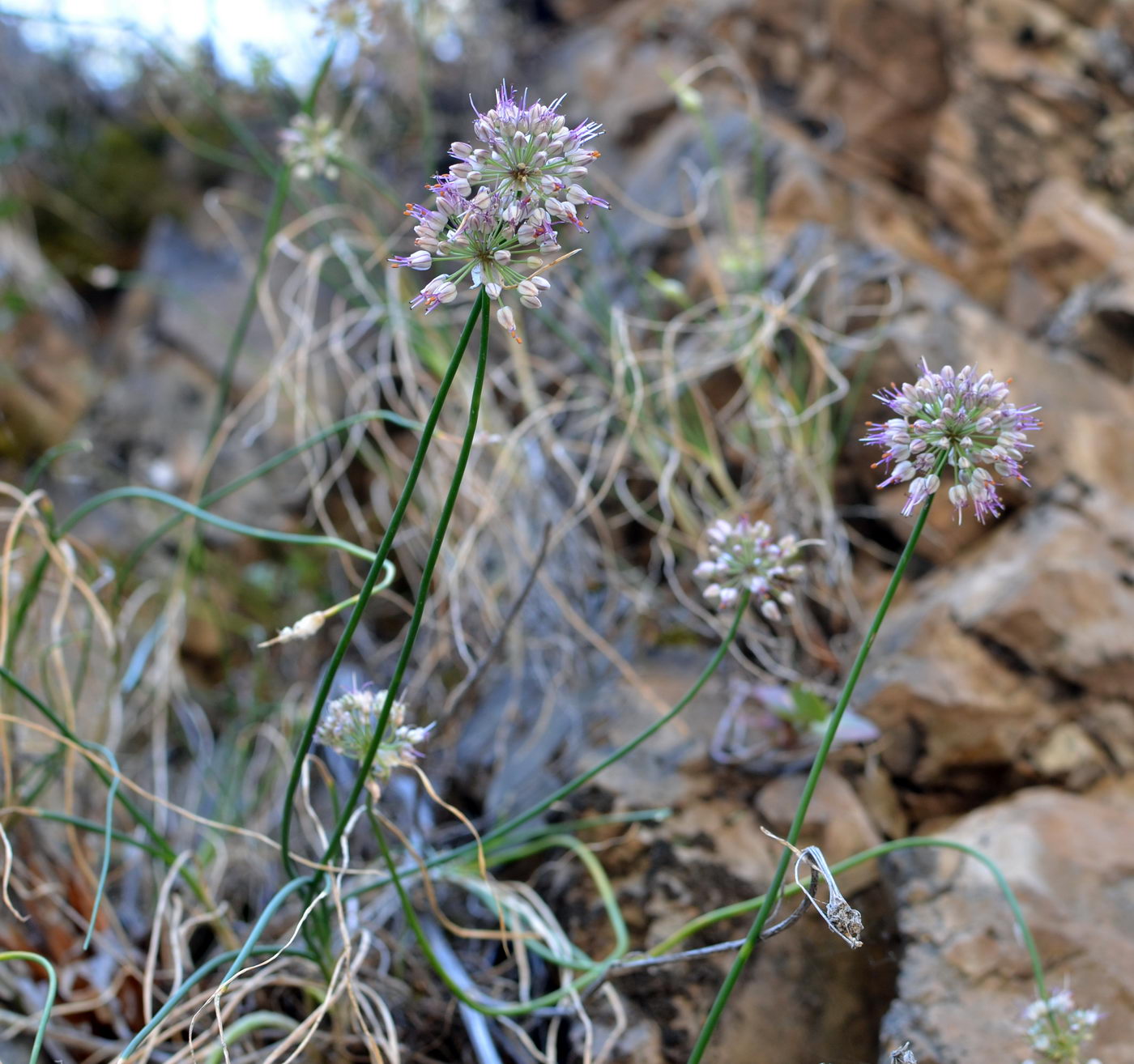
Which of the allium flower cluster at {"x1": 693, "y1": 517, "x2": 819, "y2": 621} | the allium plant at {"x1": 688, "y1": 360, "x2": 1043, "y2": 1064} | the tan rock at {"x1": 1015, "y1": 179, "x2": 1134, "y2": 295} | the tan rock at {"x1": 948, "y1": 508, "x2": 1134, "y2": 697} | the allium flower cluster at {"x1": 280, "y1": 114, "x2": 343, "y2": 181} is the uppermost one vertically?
the allium flower cluster at {"x1": 280, "y1": 114, "x2": 343, "y2": 181}

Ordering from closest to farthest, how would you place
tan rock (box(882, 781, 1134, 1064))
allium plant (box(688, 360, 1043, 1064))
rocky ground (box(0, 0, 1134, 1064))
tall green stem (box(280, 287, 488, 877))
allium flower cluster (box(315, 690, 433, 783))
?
tall green stem (box(280, 287, 488, 877)) < allium plant (box(688, 360, 1043, 1064)) < allium flower cluster (box(315, 690, 433, 783)) < tan rock (box(882, 781, 1134, 1064)) < rocky ground (box(0, 0, 1134, 1064))

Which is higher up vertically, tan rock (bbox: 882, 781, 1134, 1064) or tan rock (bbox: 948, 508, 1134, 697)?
tan rock (bbox: 948, 508, 1134, 697)

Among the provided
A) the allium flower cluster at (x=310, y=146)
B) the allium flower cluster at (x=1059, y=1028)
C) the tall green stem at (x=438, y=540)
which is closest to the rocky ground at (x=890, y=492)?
the allium flower cluster at (x=1059, y=1028)

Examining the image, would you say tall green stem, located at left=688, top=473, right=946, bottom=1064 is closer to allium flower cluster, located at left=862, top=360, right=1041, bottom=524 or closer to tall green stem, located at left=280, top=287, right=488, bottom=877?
allium flower cluster, located at left=862, top=360, right=1041, bottom=524

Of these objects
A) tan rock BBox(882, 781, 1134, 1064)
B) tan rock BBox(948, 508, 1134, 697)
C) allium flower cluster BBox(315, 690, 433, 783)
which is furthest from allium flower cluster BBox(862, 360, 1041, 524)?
tan rock BBox(948, 508, 1134, 697)

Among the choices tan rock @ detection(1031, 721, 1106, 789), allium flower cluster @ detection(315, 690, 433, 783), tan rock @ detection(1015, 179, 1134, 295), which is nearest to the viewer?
allium flower cluster @ detection(315, 690, 433, 783)

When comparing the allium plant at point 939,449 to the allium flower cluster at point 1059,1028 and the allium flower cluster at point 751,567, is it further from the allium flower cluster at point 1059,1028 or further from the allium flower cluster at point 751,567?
the allium flower cluster at point 1059,1028
